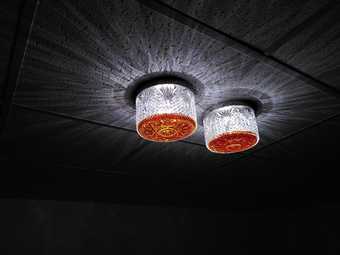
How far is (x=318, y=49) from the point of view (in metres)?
1.15

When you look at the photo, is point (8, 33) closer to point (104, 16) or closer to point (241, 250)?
point (104, 16)

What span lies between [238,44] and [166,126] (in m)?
0.44

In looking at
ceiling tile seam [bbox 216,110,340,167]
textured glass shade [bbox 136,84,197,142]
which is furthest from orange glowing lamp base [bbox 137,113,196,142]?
ceiling tile seam [bbox 216,110,340,167]

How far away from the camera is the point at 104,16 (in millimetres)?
946

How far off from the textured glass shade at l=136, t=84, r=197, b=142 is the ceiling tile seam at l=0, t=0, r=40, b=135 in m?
0.48

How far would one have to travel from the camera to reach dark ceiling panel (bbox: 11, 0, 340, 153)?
963 millimetres

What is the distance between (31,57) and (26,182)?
1717 millimetres

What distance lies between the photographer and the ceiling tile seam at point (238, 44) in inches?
36.7

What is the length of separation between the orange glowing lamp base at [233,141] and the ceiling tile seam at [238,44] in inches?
13.0

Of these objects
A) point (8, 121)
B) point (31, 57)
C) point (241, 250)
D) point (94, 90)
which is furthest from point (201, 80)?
point (241, 250)

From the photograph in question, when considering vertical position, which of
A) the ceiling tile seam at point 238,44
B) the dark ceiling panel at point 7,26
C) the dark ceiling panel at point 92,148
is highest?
the ceiling tile seam at point 238,44

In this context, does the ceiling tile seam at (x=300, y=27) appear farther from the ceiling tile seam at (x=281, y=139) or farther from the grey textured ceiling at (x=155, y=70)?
the ceiling tile seam at (x=281, y=139)

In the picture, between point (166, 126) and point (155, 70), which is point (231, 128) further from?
point (155, 70)

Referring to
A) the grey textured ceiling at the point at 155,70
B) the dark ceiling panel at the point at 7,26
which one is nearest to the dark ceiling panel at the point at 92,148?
the grey textured ceiling at the point at 155,70
